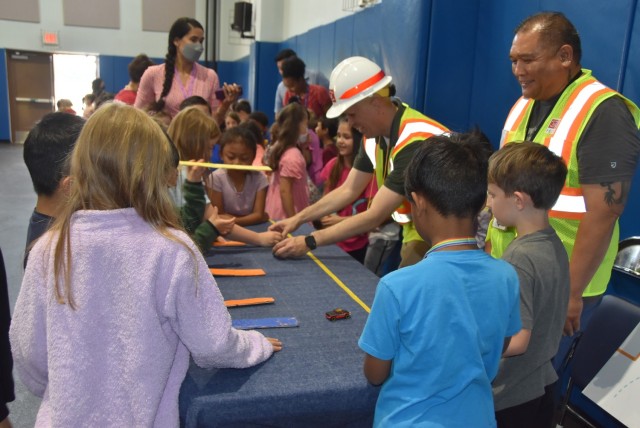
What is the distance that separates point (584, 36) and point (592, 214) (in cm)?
109

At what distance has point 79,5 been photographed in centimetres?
1158

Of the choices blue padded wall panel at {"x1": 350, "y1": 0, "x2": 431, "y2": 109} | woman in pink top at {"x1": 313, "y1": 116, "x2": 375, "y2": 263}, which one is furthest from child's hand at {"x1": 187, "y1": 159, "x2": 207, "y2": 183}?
blue padded wall panel at {"x1": 350, "y1": 0, "x2": 431, "y2": 109}

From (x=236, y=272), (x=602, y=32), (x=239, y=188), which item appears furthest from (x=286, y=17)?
(x=236, y=272)

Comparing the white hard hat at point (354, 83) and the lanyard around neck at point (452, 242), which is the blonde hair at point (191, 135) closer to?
the white hard hat at point (354, 83)

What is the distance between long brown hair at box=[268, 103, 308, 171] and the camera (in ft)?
11.3

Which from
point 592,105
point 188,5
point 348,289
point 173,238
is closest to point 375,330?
point 173,238

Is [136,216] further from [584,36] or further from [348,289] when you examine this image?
[584,36]

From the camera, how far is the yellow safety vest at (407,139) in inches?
85.0

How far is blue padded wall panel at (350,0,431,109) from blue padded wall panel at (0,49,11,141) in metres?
10.5

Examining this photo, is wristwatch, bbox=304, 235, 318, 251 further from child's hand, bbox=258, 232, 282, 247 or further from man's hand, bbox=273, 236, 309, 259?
child's hand, bbox=258, 232, 282, 247

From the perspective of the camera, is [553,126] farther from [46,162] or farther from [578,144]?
[46,162]

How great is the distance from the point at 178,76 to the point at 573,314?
293 centimetres

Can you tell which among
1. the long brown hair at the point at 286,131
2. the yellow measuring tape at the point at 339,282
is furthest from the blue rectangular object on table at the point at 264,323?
the long brown hair at the point at 286,131

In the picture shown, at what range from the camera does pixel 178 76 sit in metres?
3.64
